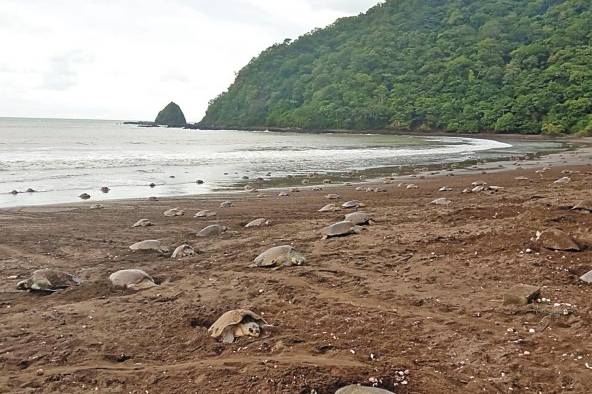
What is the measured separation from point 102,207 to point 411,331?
11.5m

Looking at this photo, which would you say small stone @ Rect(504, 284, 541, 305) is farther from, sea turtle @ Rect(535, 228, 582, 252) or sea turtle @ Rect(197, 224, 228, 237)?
sea turtle @ Rect(197, 224, 228, 237)

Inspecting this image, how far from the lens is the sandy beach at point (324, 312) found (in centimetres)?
387

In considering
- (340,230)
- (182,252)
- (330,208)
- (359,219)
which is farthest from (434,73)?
(182,252)

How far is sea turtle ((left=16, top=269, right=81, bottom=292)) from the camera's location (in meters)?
6.38

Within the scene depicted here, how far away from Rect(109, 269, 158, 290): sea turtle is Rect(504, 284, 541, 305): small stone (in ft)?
14.6

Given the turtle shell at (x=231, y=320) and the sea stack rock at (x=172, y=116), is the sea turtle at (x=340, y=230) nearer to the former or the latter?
the turtle shell at (x=231, y=320)

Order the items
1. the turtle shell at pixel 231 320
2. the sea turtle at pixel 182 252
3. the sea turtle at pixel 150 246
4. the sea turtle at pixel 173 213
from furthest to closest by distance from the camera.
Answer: the sea turtle at pixel 173 213
the sea turtle at pixel 150 246
the sea turtle at pixel 182 252
the turtle shell at pixel 231 320

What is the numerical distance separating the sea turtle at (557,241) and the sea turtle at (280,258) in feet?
11.2

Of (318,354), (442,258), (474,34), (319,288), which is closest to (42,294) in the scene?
(319,288)

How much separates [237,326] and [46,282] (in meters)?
3.28

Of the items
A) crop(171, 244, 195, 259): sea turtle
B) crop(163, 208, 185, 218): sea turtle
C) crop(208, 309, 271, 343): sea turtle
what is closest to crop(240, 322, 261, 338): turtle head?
crop(208, 309, 271, 343): sea turtle

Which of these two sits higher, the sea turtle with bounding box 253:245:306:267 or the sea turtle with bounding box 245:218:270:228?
the sea turtle with bounding box 253:245:306:267

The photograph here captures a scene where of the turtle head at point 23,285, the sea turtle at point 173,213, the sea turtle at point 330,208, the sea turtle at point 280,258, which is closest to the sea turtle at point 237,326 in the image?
the sea turtle at point 280,258

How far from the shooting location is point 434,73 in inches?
3625
